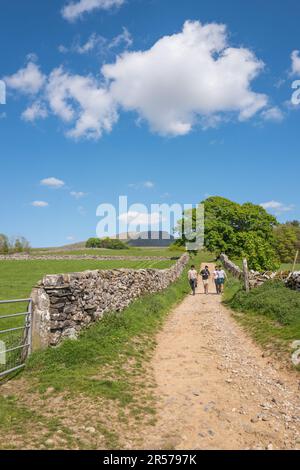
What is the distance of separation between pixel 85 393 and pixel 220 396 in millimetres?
2680

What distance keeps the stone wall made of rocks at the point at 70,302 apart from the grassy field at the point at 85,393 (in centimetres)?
44

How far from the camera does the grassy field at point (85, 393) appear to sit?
5.53m

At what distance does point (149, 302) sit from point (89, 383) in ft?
31.1

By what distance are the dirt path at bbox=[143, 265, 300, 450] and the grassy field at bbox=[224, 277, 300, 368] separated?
58cm

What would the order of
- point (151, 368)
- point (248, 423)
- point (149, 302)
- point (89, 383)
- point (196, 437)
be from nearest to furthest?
point (196, 437) < point (248, 423) < point (89, 383) < point (151, 368) < point (149, 302)

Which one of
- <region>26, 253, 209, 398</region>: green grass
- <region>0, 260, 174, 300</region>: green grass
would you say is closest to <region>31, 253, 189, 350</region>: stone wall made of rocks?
<region>26, 253, 209, 398</region>: green grass

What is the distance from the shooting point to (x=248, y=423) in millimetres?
6055

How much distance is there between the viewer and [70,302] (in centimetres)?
1030

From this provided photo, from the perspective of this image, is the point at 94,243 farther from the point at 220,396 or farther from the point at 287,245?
the point at 220,396

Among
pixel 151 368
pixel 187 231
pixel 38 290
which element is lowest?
pixel 151 368

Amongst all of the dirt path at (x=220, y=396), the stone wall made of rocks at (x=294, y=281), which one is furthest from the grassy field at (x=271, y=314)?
the dirt path at (x=220, y=396)

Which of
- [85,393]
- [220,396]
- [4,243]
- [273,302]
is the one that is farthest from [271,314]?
[4,243]
